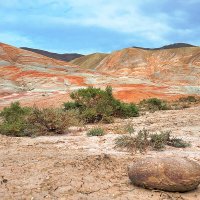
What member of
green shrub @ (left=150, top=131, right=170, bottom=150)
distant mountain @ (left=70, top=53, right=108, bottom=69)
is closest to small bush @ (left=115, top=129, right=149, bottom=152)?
green shrub @ (left=150, top=131, right=170, bottom=150)

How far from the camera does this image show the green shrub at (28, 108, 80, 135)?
13070 millimetres

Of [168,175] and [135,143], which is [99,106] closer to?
[135,143]

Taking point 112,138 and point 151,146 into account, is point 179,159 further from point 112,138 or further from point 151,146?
point 112,138

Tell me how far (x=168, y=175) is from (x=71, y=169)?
2180 millimetres

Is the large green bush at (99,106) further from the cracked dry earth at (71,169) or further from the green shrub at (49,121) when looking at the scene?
the cracked dry earth at (71,169)

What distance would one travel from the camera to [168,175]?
20.0 ft

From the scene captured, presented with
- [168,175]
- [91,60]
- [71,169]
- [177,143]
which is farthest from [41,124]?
[91,60]

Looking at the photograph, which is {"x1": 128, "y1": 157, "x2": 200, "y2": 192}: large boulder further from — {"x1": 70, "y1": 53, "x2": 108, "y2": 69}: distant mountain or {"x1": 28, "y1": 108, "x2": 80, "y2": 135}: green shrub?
{"x1": 70, "y1": 53, "x2": 108, "y2": 69}: distant mountain

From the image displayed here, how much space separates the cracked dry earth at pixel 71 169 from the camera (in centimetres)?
614

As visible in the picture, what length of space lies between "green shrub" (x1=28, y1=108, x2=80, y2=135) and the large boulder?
22.9 feet

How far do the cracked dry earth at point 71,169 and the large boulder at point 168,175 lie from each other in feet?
0.37

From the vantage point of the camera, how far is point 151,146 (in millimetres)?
9766

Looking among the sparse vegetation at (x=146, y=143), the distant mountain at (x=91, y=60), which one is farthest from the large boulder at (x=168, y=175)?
the distant mountain at (x=91, y=60)

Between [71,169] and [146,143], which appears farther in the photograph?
[146,143]
